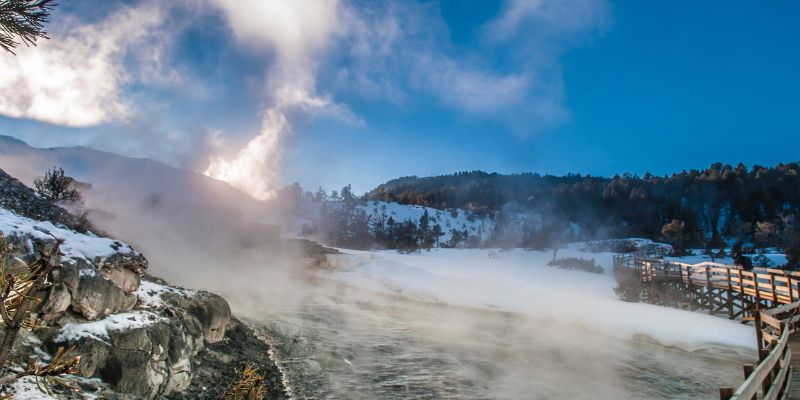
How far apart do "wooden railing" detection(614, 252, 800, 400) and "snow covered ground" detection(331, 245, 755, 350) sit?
1.81 meters

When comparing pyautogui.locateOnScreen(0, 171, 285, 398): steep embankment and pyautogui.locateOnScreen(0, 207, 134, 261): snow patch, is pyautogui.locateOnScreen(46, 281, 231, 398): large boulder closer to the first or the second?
pyautogui.locateOnScreen(0, 171, 285, 398): steep embankment

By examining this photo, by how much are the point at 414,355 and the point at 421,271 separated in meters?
19.0

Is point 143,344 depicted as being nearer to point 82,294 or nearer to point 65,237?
point 82,294

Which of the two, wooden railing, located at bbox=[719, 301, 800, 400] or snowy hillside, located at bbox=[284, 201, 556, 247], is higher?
snowy hillside, located at bbox=[284, 201, 556, 247]

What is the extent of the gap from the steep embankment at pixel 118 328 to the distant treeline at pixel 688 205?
5624 cm

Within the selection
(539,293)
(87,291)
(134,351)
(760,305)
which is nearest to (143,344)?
(134,351)

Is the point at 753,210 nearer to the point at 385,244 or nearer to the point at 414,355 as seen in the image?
the point at 385,244

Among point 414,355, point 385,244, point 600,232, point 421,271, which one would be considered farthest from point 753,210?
point 414,355

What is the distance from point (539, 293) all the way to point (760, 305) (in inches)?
414

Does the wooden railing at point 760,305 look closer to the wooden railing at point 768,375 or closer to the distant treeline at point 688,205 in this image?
the wooden railing at point 768,375

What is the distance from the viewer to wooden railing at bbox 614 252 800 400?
5137 mm

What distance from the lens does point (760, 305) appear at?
1695 cm

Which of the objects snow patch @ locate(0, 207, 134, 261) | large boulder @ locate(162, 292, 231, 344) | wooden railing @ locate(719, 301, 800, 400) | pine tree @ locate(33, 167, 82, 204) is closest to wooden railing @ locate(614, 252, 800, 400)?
wooden railing @ locate(719, 301, 800, 400)

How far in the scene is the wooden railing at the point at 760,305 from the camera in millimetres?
5137
